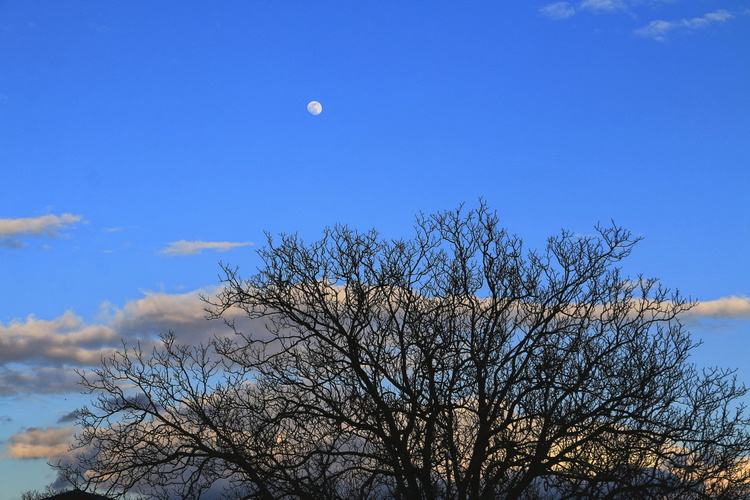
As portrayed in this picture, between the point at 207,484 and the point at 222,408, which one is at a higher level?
the point at 222,408

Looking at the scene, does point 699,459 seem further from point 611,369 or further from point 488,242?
point 488,242

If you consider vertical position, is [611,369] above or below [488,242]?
below

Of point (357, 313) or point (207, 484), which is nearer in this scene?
point (207, 484)

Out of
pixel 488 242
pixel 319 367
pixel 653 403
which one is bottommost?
pixel 653 403

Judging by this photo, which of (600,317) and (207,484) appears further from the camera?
(600,317)

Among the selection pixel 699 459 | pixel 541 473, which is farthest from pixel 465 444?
pixel 699 459

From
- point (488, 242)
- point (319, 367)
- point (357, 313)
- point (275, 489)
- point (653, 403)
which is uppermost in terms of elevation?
point (488, 242)

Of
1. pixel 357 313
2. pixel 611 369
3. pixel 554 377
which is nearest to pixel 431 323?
pixel 357 313

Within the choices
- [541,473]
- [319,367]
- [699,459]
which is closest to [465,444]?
[541,473]

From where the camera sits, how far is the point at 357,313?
64.9ft

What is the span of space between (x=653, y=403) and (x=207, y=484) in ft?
32.6

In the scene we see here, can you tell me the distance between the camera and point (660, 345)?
800 inches

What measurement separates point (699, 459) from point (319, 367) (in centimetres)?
856

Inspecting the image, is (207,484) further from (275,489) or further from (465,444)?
(465,444)
